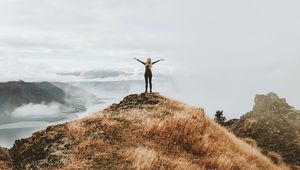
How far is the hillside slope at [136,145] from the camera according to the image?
15.0 meters

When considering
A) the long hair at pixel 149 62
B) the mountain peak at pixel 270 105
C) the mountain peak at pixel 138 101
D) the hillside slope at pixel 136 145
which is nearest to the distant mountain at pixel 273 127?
the mountain peak at pixel 270 105

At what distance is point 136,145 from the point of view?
16781 mm

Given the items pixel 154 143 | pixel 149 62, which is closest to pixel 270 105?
pixel 149 62

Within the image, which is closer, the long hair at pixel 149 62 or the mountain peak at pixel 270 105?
the long hair at pixel 149 62

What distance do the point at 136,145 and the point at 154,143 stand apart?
41.5 inches

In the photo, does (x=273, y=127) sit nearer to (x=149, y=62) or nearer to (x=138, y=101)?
(x=149, y=62)

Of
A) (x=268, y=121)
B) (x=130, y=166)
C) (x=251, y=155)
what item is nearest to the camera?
(x=130, y=166)

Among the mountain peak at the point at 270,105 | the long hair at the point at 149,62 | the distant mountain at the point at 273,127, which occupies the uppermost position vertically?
the long hair at the point at 149,62

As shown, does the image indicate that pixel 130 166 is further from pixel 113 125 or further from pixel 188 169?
pixel 113 125

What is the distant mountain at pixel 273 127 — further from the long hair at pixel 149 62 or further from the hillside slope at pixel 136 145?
the long hair at pixel 149 62

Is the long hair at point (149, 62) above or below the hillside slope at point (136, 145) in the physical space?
above

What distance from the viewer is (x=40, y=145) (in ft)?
56.2

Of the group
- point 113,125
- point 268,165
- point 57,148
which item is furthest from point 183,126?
point 57,148

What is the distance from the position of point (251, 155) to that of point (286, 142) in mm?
12327
